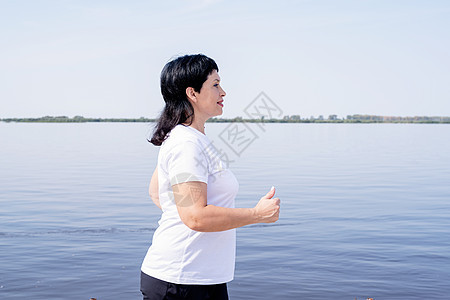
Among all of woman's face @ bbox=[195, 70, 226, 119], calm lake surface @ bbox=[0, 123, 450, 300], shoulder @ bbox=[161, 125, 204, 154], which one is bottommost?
calm lake surface @ bbox=[0, 123, 450, 300]

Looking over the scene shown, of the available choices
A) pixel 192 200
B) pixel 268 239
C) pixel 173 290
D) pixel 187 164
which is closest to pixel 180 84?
pixel 187 164

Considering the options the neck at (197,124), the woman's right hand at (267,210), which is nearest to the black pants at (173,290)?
the woman's right hand at (267,210)

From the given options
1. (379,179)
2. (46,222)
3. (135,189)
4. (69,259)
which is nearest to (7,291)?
(69,259)

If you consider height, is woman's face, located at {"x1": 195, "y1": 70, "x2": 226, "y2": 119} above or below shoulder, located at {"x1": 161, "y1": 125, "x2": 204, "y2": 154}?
above

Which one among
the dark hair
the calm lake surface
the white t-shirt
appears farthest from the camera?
the calm lake surface

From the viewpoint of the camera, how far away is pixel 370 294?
27.6ft

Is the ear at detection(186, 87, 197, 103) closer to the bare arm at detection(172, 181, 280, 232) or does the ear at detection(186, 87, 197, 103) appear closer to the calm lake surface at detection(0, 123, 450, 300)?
the calm lake surface at detection(0, 123, 450, 300)

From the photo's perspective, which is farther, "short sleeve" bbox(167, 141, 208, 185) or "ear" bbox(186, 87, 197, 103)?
"ear" bbox(186, 87, 197, 103)

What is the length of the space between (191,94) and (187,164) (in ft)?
1.50

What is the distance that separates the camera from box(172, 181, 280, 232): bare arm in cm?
247

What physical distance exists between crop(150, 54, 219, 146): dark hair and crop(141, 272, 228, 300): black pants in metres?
0.72

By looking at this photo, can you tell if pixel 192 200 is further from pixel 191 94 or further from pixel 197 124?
pixel 191 94

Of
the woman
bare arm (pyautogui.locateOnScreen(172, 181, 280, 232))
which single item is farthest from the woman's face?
bare arm (pyautogui.locateOnScreen(172, 181, 280, 232))

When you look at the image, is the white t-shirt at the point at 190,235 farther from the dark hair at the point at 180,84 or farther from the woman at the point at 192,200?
the dark hair at the point at 180,84
